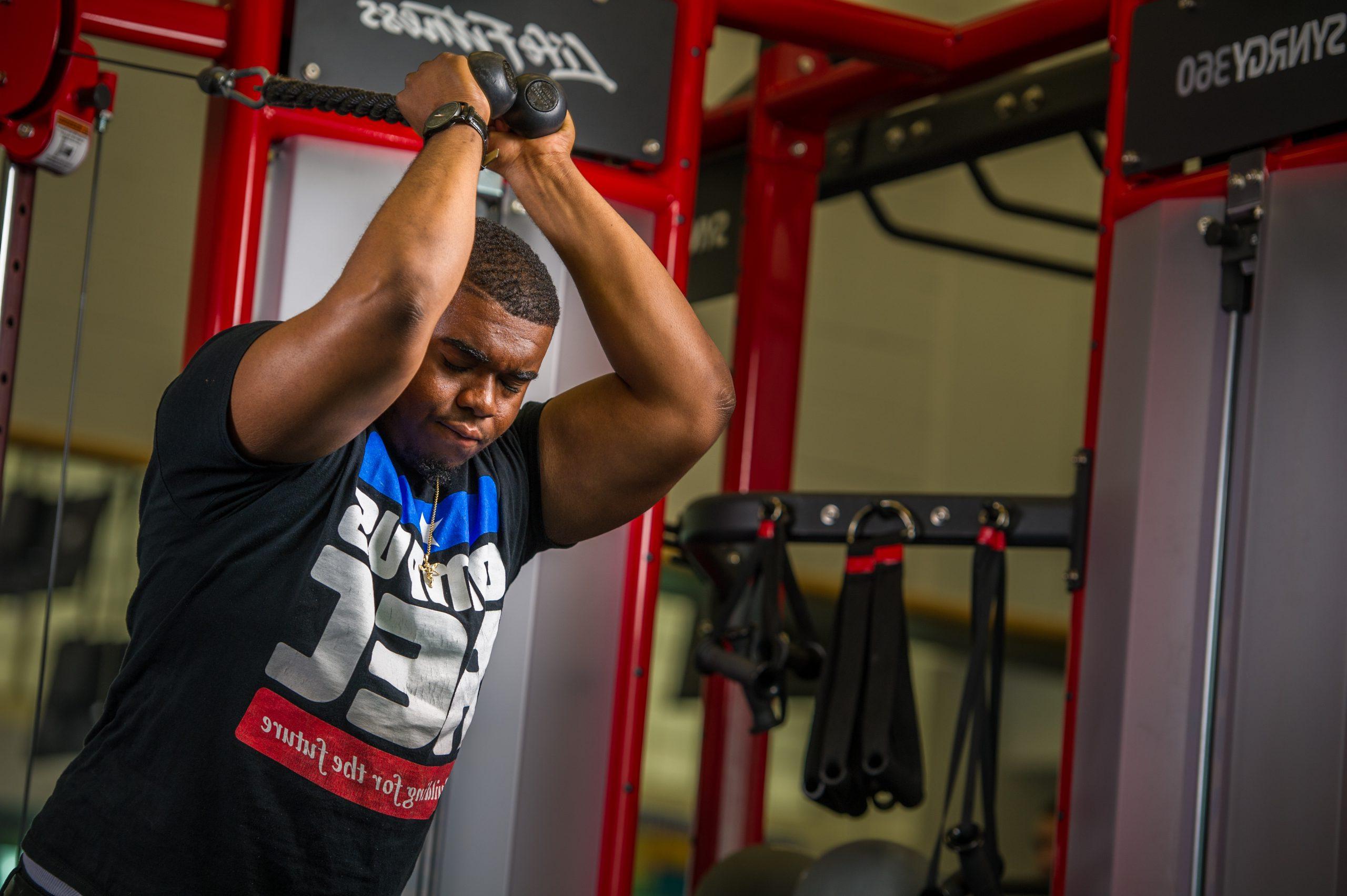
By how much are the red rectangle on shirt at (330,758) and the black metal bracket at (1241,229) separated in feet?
4.17

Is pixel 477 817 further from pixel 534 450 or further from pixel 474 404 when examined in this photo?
pixel 474 404

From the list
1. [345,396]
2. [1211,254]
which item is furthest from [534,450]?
[1211,254]

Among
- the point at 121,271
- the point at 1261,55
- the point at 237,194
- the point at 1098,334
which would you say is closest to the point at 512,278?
the point at 237,194

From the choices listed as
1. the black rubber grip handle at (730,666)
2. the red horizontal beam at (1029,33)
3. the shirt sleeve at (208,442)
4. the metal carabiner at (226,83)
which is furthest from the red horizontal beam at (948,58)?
the shirt sleeve at (208,442)

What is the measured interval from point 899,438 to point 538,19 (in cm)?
460

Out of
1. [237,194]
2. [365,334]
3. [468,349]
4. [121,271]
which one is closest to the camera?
[365,334]

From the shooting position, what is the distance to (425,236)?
4.35ft

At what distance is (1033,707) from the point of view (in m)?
6.48

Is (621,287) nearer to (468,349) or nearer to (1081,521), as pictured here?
(468,349)

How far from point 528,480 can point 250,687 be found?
469 mm

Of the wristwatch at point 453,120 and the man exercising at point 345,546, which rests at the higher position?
the wristwatch at point 453,120

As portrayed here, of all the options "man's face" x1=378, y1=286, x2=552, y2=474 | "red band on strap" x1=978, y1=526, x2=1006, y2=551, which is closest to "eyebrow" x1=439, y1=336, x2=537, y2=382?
"man's face" x1=378, y1=286, x2=552, y2=474

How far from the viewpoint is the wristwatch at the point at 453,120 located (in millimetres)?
1422

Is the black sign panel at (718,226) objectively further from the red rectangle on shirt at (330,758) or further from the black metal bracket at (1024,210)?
the red rectangle on shirt at (330,758)
